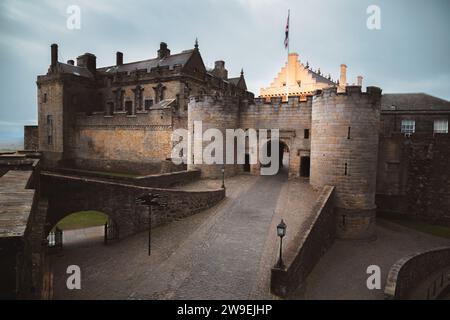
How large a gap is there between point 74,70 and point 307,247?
121 feet

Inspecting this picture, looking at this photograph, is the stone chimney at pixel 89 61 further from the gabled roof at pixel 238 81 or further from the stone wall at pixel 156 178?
the stone wall at pixel 156 178

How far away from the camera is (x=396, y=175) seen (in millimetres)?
21547

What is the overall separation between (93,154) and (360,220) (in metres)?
28.7

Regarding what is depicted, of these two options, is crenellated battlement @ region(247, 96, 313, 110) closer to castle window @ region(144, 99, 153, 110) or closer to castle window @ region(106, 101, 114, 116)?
castle window @ region(144, 99, 153, 110)

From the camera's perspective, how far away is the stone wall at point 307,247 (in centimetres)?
886

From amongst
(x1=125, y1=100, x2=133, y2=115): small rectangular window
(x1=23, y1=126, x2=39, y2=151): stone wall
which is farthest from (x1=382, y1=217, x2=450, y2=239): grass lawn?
(x1=23, y1=126, x2=39, y2=151): stone wall

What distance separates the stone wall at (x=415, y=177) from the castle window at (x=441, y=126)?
5.67 metres

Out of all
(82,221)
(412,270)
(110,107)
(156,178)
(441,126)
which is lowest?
(412,270)

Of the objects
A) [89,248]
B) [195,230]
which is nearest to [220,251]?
[195,230]

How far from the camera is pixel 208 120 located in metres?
21.6

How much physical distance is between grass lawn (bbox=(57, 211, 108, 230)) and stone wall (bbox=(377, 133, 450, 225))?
20.0 meters

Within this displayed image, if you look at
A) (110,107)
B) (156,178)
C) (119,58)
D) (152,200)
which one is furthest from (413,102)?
(119,58)

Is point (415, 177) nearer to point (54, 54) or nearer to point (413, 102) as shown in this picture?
point (413, 102)
